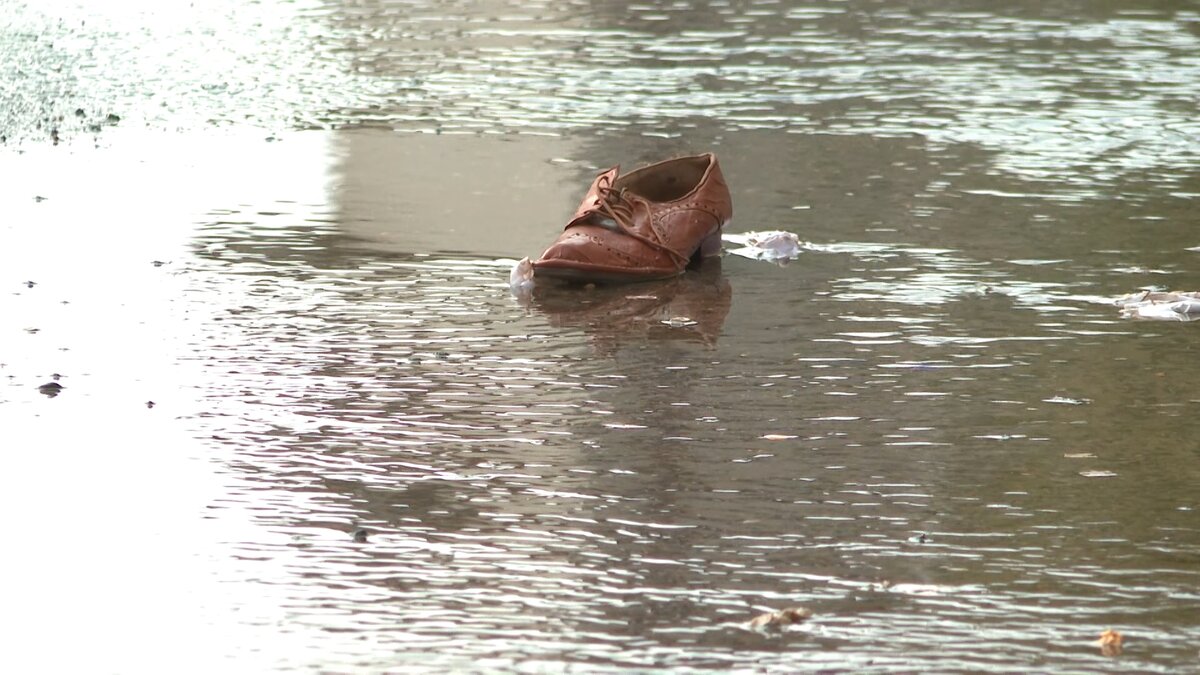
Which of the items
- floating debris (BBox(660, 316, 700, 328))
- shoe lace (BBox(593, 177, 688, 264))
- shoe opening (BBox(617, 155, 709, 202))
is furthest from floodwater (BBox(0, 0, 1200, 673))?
shoe opening (BBox(617, 155, 709, 202))

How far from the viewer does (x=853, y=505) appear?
13.5ft

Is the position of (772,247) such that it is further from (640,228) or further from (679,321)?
(679,321)

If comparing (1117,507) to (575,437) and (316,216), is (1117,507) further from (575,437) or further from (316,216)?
(316,216)

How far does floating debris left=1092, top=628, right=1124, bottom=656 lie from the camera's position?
332 cm

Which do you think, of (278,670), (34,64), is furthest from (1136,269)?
(34,64)

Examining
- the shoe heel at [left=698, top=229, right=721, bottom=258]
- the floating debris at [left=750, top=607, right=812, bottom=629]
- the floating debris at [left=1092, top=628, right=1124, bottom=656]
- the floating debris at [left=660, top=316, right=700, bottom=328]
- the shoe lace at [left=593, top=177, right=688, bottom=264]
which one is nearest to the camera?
the floating debris at [left=1092, top=628, right=1124, bottom=656]

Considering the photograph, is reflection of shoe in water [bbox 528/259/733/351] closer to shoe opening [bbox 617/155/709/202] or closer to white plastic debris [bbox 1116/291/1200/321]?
shoe opening [bbox 617/155/709/202]

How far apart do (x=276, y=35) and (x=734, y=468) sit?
10.5 m

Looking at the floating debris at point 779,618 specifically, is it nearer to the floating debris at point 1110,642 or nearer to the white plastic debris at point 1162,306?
the floating debris at point 1110,642

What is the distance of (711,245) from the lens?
7.01 metres

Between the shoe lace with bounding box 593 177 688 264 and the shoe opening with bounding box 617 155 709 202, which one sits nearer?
the shoe lace with bounding box 593 177 688 264

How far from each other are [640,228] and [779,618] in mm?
3355

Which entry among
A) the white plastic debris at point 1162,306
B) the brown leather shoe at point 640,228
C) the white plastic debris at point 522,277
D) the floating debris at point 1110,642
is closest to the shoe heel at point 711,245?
the brown leather shoe at point 640,228

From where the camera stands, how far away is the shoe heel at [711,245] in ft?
22.8
